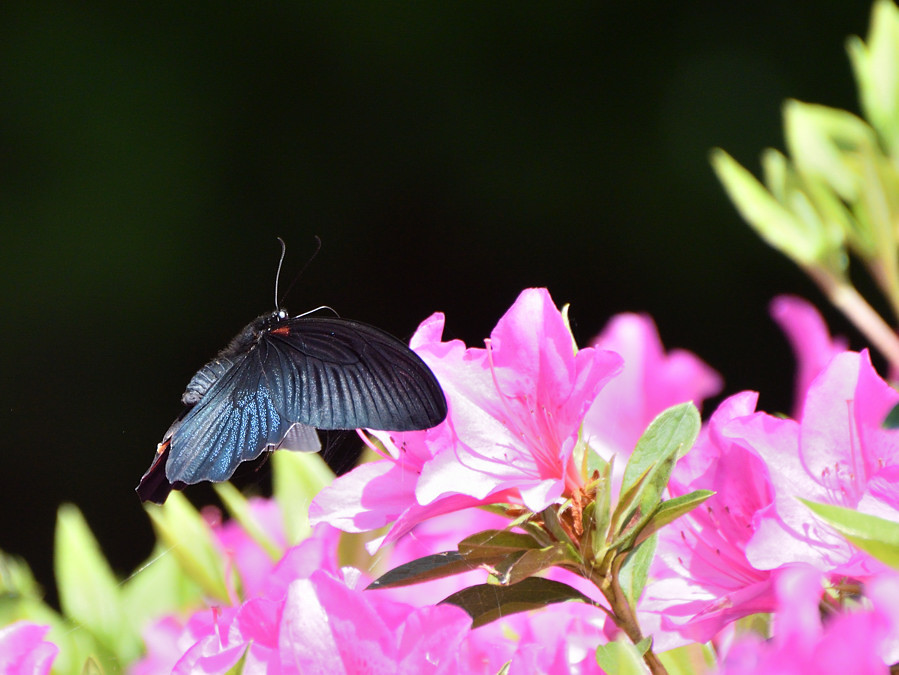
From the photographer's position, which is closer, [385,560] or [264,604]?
[264,604]

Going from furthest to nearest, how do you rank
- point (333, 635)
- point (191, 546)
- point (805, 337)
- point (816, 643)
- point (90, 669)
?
point (805, 337) < point (191, 546) < point (90, 669) < point (333, 635) < point (816, 643)

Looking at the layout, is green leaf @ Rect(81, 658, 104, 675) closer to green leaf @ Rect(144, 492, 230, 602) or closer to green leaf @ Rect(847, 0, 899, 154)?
green leaf @ Rect(144, 492, 230, 602)

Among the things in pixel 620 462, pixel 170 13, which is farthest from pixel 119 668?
pixel 170 13

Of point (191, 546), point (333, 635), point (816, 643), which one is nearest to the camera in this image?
point (816, 643)

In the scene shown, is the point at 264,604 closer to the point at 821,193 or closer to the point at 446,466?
the point at 446,466

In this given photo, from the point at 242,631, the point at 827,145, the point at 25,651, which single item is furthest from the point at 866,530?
the point at 827,145

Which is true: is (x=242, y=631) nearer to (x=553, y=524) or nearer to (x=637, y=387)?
(x=553, y=524)

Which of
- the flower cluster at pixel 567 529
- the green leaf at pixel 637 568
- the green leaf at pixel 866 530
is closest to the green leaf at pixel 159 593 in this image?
the flower cluster at pixel 567 529
